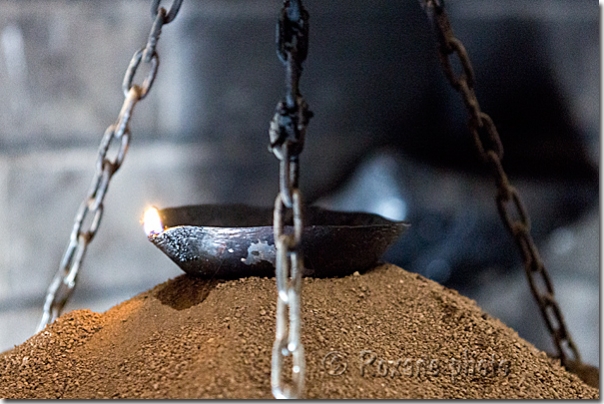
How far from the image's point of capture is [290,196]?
51 centimetres

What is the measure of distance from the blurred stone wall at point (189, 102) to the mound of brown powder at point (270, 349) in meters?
0.56

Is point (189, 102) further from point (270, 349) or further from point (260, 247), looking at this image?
point (270, 349)

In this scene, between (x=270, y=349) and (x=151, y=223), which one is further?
(x=151, y=223)

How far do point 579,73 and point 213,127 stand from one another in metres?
0.93

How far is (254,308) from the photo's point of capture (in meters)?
0.65

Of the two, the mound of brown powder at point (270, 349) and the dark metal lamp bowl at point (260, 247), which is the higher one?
the dark metal lamp bowl at point (260, 247)

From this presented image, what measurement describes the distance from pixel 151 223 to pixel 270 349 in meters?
0.30

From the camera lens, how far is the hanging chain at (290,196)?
1.60 ft

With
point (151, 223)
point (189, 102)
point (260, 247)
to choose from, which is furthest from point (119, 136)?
point (189, 102)

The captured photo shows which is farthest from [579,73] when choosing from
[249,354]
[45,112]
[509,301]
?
[45,112]

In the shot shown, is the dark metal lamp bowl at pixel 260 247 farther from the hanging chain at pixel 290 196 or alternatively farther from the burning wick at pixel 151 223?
the hanging chain at pixel 290 196

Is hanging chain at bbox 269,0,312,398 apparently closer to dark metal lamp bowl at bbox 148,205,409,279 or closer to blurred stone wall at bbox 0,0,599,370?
dark metal lamp bowl at bbox 148,205,409,279

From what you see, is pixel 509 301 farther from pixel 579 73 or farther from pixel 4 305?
pixel 4 305

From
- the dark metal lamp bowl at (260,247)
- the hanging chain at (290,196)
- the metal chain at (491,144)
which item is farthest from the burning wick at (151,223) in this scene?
the metal chain at (491,144)
